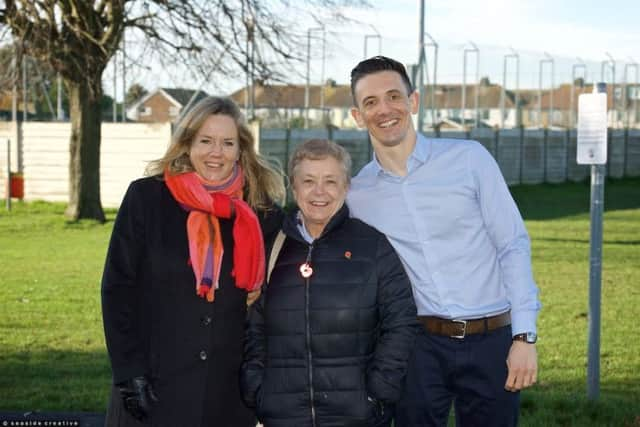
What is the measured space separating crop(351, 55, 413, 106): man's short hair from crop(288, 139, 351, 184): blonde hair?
0.31 m

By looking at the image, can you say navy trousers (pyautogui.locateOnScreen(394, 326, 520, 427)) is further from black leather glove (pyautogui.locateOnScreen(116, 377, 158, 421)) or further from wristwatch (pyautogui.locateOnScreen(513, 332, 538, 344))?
black leather glove (pyautogui.locateOnScreen(116, 377, 158, 421))

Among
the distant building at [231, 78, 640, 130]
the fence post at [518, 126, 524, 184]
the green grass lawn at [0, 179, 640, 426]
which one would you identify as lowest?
the green grass lawn at [0, 179, 640, 426]

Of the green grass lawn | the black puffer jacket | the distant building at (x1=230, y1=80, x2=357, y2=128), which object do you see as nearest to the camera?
the black puffer jacket

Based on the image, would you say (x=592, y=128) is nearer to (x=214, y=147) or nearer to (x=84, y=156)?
(x=214, y=147)

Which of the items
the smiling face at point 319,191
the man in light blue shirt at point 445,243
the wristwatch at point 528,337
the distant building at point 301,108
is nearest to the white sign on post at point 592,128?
the man in light blue shirt at point 445,243

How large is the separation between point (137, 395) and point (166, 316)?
0.34 meters

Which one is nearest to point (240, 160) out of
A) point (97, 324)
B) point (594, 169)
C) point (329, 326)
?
Answer: point (329, 326)

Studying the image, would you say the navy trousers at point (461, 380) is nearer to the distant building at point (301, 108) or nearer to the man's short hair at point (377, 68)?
the man's short hair at point (377, 68)

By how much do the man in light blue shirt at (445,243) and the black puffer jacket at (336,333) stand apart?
26 centimetres

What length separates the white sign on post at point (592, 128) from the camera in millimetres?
7074

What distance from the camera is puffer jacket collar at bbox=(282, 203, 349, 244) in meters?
4.12

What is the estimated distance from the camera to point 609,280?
48.8 ft

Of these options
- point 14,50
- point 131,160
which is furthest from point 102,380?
point 131,160

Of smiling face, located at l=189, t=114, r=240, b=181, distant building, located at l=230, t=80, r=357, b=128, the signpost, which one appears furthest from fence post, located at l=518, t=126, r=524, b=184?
smiling face, located at l=189, t=114, r=240, b=181
